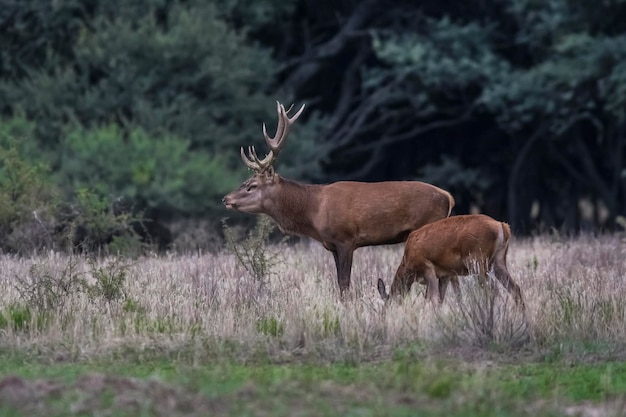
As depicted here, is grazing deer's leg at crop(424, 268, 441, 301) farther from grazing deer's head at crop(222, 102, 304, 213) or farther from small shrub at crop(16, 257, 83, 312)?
small shrub at crop(16, 257, 83, 312)

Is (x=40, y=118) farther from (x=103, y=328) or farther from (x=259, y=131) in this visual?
(x=103, y=328)

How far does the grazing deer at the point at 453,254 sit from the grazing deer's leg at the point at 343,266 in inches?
35.8

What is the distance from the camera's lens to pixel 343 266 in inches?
592

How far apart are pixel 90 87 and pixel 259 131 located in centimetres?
388

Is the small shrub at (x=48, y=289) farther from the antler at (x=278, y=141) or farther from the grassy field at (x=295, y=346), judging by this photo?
the antler at (x=278, y=141)

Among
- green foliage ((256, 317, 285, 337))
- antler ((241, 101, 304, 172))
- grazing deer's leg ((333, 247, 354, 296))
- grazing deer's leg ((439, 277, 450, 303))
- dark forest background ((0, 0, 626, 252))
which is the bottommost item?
green foliage ((256, 317, 285, 337))

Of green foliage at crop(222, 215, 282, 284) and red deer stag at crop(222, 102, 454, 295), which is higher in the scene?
red deer stag at crop(222, 102, 454, 295)

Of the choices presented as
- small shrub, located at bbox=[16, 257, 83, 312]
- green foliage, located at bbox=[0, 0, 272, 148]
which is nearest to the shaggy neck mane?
small shrub, located at bbox=[16, 257, 83, 312]

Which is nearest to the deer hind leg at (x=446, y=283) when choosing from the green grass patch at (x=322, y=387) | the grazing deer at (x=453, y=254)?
the grazing deer at (x=453, y=254)

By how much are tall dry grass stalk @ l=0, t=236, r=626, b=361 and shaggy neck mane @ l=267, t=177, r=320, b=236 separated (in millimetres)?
951

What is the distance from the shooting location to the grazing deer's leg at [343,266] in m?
14.8

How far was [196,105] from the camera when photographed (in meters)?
31.8

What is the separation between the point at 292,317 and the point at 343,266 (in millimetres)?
3025

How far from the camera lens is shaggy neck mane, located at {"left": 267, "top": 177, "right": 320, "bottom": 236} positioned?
15656 millimetres
